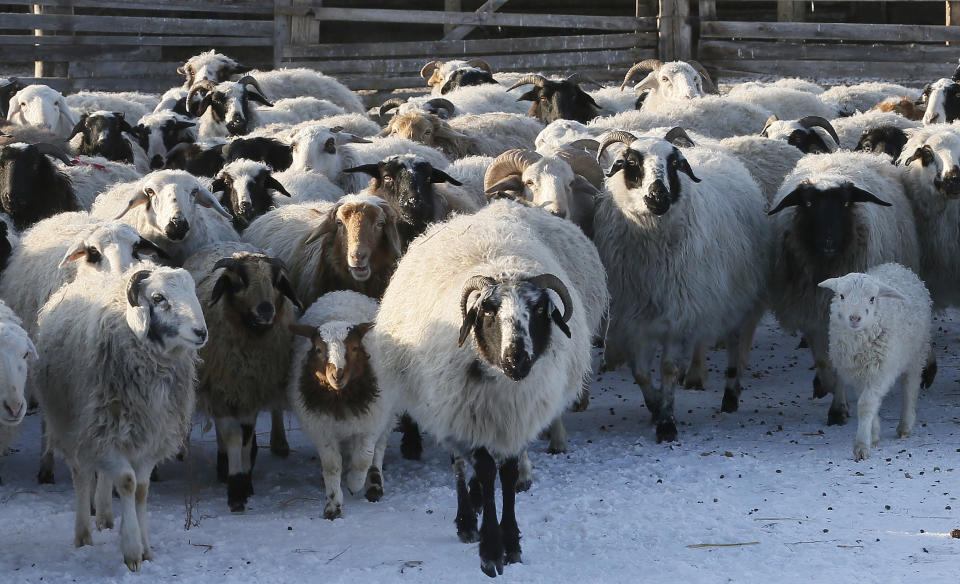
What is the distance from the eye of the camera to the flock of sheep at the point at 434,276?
6.09 meters

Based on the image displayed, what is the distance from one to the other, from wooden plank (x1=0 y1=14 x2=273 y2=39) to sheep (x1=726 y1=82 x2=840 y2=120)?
303 inches

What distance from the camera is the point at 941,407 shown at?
8.81 meters

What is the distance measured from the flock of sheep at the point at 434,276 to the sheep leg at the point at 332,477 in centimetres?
2

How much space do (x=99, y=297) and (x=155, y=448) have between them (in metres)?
0.86

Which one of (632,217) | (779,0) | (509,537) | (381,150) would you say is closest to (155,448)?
(509,537)

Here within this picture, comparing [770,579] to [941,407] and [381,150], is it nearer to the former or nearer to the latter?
[941,407]

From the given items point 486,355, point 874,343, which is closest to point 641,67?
point 874,343

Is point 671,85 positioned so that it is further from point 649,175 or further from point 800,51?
point 649,175

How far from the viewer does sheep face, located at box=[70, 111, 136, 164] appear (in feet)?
36.7

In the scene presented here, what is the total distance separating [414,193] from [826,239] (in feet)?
9.16

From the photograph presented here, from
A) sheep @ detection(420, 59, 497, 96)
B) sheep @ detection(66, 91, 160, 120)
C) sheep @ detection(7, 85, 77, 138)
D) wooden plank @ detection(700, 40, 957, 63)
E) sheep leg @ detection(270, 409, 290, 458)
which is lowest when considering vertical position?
sheep leg @ detection(270, 409, 290, 458)

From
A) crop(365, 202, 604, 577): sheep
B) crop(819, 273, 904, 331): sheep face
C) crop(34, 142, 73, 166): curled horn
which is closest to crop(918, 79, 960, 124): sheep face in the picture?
crop(819, 273, 904, 331): sheep face

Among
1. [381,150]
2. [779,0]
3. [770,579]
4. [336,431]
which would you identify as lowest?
[770,579]

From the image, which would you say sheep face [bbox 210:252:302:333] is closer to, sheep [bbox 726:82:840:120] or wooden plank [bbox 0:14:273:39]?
sheep [bbox 726:82:840:120]
